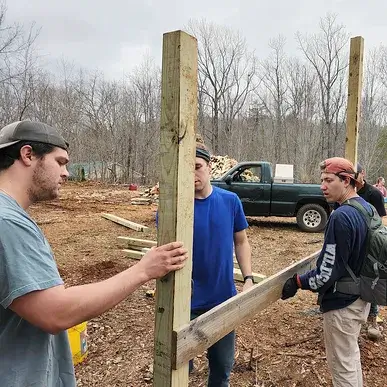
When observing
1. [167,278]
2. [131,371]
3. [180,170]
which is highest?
[180,170]

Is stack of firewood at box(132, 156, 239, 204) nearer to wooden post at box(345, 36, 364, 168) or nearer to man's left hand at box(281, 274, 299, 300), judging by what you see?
wooden post at box(345, 36, 364, 168)

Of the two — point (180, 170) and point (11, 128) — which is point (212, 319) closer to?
point (180, 170)

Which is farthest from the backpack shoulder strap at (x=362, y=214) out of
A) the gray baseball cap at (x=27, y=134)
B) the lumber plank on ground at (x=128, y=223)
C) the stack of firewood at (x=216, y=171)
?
the stack of firewood at (x=216, y=171)

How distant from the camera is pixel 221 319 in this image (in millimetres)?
1925

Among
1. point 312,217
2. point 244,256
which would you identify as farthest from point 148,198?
point 244,256

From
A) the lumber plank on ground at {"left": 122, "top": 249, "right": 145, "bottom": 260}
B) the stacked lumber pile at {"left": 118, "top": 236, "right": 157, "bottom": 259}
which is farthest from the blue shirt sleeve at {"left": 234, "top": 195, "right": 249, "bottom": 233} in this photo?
the lumber plank on ground at {"left": 122, "top": 249, "right": 145, "bottom": 260}

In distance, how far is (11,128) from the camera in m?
Answer: 1.38

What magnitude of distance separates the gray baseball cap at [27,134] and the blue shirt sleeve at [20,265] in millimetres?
336

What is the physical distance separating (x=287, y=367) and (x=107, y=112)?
3072 cm

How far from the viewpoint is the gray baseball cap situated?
1.34m

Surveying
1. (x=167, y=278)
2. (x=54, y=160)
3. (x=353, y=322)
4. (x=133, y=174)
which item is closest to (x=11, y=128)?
(x=54, y=160)

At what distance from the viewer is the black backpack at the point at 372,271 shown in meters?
2.38

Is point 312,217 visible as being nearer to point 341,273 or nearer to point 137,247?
point 137,247

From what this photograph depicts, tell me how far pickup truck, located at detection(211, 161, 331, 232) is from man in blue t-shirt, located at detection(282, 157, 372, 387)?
26.1ft
